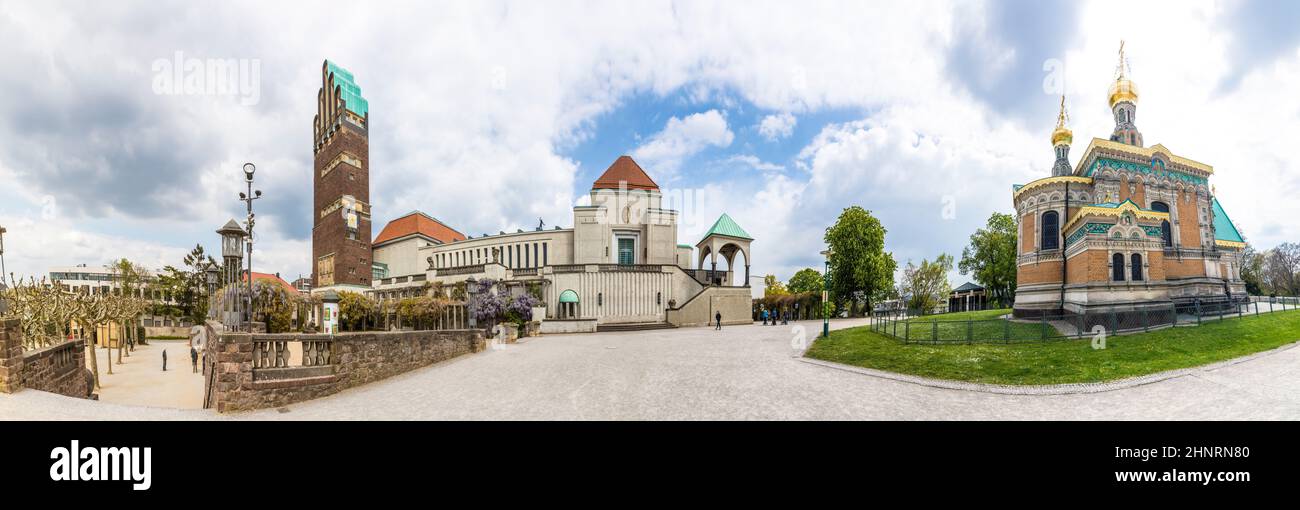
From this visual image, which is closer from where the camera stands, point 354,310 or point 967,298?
point 354,310

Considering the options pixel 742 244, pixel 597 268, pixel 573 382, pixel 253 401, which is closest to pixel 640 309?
pixel 597 268

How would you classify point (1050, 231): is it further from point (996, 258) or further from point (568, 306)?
point (568, 306)

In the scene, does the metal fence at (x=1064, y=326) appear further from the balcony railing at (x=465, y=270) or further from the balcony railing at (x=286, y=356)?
the balcony railing at (x=465, y=270)

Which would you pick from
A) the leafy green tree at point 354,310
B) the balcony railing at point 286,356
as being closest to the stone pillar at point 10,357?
the balcony railing at point 286,356

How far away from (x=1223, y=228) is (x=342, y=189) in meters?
63.7

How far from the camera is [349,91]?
48656 mm

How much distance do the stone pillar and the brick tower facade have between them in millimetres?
39959

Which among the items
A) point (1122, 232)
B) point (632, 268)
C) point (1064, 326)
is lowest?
point (1064, 326)

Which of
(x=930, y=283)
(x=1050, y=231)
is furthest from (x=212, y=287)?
(x=930, y=283)

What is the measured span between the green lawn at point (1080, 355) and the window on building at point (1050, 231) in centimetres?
647

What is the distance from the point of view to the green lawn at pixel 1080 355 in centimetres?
907

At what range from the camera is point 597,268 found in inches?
1389

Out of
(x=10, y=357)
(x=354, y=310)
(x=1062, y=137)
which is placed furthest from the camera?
(x=354, y=310)
